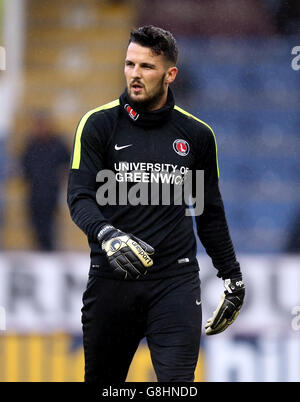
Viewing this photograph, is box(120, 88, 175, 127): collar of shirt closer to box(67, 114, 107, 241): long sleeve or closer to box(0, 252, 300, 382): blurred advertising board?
box(67, 114, 107, 241): long sleeve

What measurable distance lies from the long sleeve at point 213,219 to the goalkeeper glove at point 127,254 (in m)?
0.74

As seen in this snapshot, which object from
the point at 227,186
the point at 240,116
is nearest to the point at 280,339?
the point at 227,186

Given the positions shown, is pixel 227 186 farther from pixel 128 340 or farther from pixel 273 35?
pixel 128 340

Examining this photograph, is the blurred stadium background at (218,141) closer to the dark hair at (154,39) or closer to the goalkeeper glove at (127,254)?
the dark hair at (154,39)

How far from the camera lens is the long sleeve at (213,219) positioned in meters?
4.52

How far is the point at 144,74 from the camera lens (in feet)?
14.1

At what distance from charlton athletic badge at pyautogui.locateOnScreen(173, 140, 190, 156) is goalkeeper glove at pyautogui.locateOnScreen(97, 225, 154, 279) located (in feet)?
2.09

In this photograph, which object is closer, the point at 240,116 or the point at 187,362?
the point at 187,362

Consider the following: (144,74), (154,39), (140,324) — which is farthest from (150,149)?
(140,324)

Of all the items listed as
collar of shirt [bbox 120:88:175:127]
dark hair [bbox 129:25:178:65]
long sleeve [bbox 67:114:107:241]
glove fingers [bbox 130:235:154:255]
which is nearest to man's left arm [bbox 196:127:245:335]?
collar of shirt [bbox 120:88:175:127]

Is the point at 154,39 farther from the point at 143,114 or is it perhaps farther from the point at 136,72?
the point at 143,114

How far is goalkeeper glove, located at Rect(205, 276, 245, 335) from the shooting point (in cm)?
464

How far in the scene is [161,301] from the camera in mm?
4250

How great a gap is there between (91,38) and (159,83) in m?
3.86
